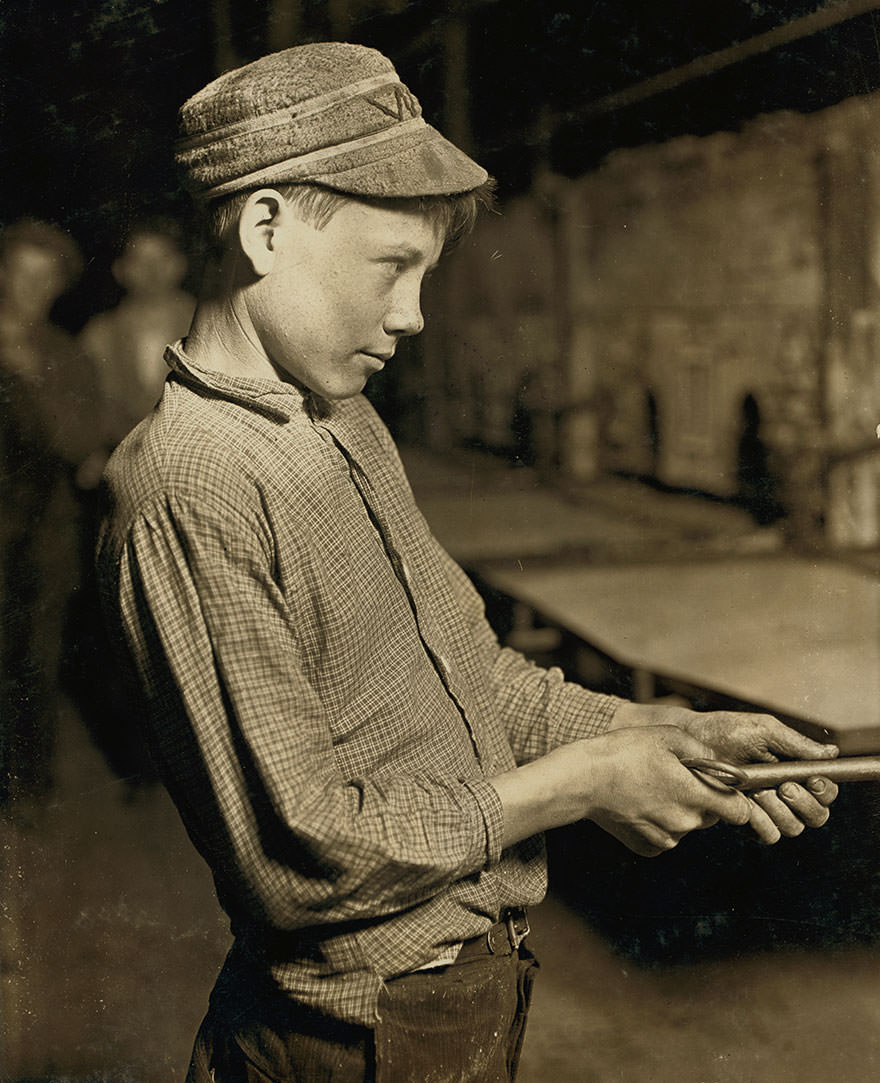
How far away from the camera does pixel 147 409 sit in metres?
1.73

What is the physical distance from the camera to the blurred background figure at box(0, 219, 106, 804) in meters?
1.65

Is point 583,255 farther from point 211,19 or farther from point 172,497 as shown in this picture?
point 172,497

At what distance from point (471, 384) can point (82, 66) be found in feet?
2.51

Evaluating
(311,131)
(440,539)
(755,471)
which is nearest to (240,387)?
(311,131)

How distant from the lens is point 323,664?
955mm

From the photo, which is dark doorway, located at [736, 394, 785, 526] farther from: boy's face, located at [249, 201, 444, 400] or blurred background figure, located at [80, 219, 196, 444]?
boy's face, located at [249, 201, 444, 400]

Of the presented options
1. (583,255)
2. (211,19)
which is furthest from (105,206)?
(583,255)

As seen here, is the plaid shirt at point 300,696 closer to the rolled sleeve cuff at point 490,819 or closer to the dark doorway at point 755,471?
the rolled sleeve cuff at point 490,819

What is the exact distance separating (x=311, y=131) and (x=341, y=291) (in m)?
0.13

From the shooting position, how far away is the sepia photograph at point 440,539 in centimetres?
92

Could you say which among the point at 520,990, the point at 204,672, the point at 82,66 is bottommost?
the point at 520,990

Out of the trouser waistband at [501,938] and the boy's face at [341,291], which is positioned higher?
the boy's face at [341,291]

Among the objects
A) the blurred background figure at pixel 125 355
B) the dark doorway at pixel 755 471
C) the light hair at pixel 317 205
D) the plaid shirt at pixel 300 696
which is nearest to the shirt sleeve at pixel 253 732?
the plaid shirt at pixel 300 696

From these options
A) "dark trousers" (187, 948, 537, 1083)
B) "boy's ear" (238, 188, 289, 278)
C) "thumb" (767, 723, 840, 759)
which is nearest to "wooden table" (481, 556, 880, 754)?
"thumb" (767, 723, 840, 759)
